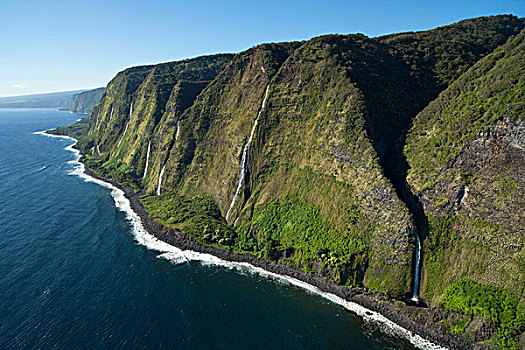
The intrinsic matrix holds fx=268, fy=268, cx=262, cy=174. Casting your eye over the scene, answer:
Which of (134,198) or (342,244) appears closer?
(342,244)

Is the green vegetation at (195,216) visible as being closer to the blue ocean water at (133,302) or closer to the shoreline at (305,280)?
the shoreline at (305,280)

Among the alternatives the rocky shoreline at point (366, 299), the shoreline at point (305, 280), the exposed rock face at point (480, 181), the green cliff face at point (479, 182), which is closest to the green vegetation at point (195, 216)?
the shoreline at point (305, 280)

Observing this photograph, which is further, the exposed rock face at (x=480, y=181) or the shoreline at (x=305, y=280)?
the shoreline at (x=305, y=280)

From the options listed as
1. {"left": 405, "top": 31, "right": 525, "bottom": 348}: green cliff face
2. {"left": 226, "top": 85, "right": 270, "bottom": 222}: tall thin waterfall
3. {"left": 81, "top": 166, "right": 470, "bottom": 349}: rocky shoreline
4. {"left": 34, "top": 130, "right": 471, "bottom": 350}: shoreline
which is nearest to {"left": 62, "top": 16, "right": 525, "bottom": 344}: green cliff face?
{"left": 405, "top": 31, "right": 525, "bottom": 348}: green cliff face

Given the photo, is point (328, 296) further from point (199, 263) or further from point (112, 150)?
point (112, 150)

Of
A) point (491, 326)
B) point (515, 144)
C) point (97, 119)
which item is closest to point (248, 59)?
point (515, 144)

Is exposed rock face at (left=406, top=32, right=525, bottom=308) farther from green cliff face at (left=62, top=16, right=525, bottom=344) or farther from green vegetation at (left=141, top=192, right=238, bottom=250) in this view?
green vegetation at (left=141, top=192, right=238, bottom=250)

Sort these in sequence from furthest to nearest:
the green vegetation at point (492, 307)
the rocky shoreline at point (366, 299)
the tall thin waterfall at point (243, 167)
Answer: the tall thin waterfall at point (243, 167) < the rocky shoreline at point (366, 299) < the green vegetation at point (492, 307)
